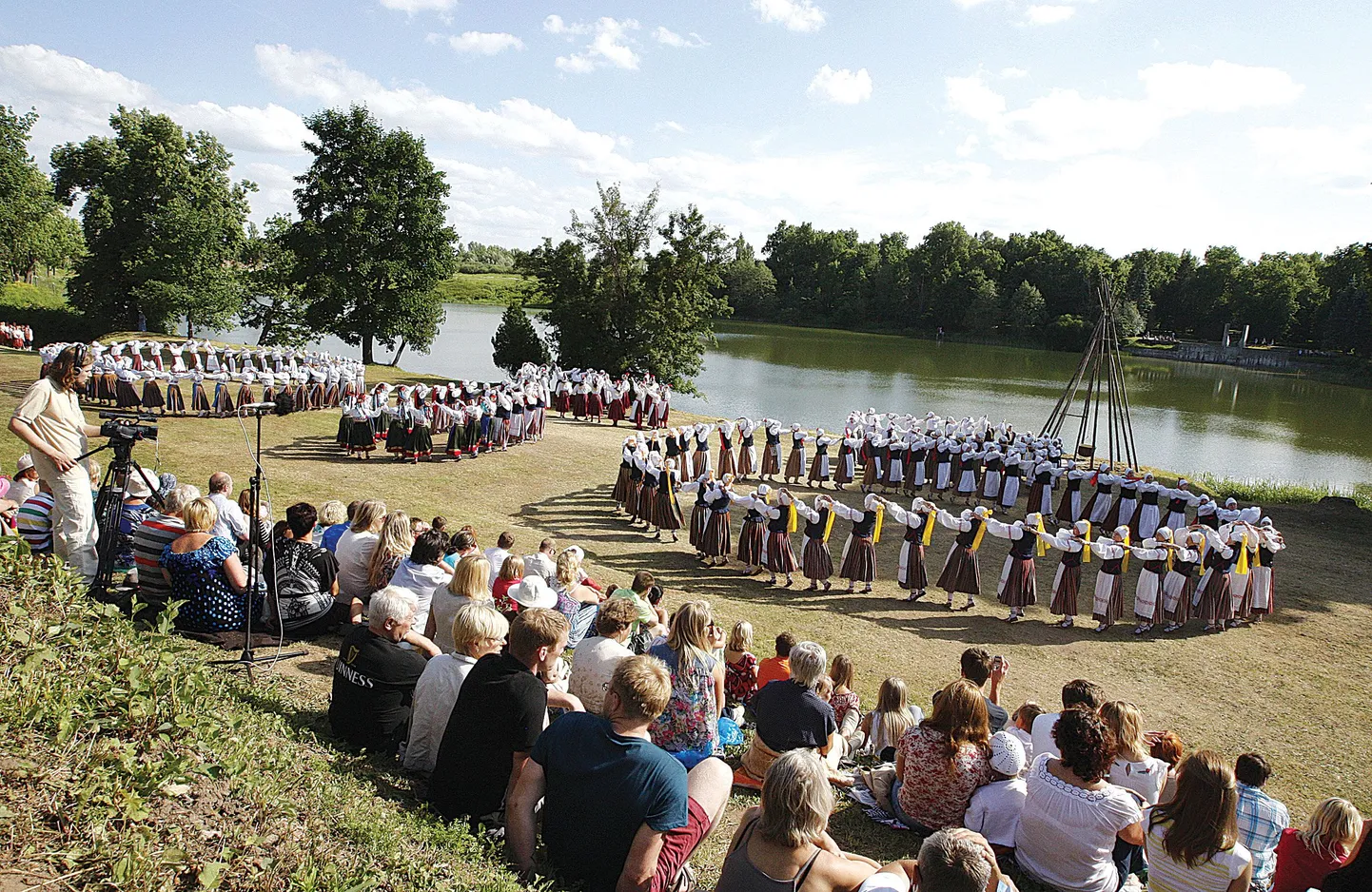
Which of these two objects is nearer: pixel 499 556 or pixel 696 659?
pixel 696 659

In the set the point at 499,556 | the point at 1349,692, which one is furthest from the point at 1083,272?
the point at 499,556

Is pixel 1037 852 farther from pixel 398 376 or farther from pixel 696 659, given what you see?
pixel 398 376

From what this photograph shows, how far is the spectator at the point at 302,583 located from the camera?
537cm

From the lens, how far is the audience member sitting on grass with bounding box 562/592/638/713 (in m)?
4.04

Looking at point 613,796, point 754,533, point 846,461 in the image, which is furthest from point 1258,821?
point 846,461

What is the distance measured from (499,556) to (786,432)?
1566 centimetres

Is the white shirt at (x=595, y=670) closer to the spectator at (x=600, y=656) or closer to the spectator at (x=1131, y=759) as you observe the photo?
the spectator at (x=600, y=656)

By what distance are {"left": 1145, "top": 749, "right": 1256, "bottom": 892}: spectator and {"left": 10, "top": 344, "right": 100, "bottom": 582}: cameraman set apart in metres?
6.09

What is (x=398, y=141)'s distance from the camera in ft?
98.5

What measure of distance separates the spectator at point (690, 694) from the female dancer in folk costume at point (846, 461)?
1205 centimetres

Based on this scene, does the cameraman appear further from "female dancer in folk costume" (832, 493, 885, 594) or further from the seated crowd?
"female dancer in folk costume" (832, 493, 885, 594)

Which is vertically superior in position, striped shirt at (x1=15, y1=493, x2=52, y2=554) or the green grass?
the green grass

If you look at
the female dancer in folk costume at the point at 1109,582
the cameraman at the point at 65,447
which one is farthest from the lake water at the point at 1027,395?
the cameraman at the point at 65,447

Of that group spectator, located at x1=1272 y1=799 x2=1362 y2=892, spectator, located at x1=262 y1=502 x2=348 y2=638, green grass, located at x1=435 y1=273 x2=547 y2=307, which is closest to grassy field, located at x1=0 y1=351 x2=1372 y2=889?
spectator, located at x1=262 y1=502 x2=348 y2=638
